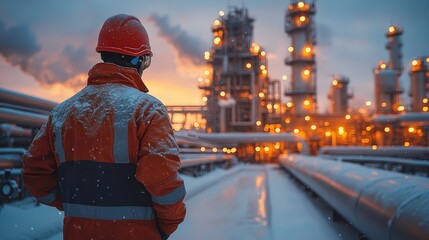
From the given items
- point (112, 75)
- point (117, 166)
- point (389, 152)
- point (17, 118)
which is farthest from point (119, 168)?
point (389, 152)

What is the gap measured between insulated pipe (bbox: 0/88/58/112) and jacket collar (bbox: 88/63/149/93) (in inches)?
77.7

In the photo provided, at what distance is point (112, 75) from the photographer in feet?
6.73

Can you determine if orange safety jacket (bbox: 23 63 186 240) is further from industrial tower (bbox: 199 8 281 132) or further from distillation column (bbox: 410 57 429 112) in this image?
distillation column (bbox: 410 57 429 112)

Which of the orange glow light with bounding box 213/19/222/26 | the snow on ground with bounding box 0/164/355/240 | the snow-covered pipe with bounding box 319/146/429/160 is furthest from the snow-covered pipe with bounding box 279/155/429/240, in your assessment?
the orange glow light with bounding box 213/19/222/26

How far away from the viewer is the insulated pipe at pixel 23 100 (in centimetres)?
366

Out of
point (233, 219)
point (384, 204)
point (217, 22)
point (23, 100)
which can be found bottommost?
point (233, 219)

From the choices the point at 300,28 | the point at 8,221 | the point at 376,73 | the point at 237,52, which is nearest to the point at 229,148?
the point at 237,52

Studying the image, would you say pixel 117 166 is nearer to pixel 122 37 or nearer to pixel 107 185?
pixel 107 185

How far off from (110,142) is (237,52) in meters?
33.4

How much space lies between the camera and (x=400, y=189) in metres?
3.09

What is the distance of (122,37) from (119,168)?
0.66 m

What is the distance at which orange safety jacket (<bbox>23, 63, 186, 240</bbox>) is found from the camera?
1808 millimetres

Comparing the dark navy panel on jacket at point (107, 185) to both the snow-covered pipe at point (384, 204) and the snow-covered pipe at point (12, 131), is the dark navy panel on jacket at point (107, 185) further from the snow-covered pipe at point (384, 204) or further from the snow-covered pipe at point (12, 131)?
the snow-covered pipe at point (12, 131)

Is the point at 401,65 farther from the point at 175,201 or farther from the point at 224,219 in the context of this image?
the point at 175,201
